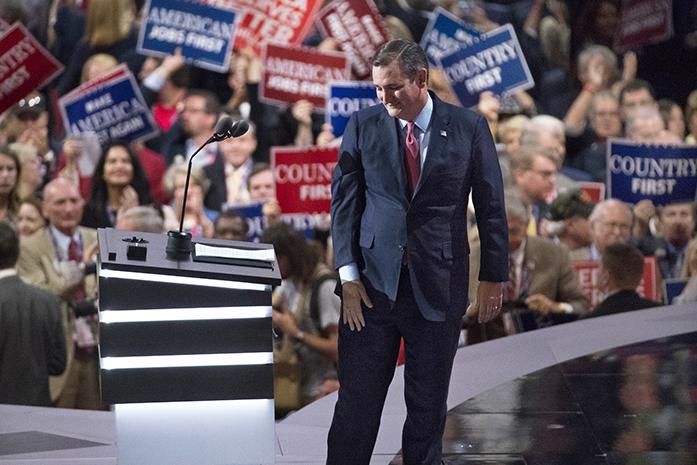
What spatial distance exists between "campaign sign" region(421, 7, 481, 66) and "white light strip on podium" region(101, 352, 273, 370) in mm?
5701

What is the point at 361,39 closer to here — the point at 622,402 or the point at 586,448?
the point at 622,402

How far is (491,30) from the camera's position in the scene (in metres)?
9.41

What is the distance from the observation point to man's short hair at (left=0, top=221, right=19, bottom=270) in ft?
24.4

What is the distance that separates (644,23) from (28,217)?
14.7 feet

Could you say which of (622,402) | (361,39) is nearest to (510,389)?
(622,402)

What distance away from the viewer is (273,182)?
909 centimetres

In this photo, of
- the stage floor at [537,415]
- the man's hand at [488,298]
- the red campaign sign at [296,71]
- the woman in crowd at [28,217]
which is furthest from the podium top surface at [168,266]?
the red campaign sign at [296,71]

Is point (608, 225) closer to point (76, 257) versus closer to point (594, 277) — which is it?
point (594, 277)

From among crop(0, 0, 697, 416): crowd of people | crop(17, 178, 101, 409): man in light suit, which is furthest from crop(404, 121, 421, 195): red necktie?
crop(17, 178, 101, 409): man in light suit

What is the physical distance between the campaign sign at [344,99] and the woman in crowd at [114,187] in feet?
4.36

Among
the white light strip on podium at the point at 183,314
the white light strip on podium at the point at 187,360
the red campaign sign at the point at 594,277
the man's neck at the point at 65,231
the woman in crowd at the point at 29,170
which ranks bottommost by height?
the red campaign sign at the point at 594,277

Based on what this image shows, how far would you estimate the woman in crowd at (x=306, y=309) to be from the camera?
8.45 meters

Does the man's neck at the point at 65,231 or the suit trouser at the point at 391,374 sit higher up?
the suit trouser at the point at 391,374

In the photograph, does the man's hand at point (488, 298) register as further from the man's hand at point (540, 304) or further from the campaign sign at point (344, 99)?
the campaign sign at point (344, 99)
